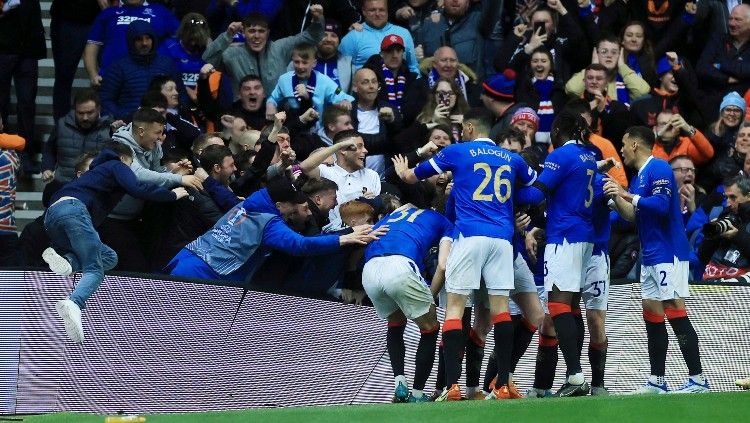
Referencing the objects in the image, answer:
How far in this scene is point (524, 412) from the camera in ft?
34.6

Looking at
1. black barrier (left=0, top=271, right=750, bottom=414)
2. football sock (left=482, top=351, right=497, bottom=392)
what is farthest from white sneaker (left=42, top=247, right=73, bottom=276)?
football sock (left=482, top=351, right=497, bottom=392)

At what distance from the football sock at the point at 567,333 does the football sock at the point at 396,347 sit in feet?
3.90

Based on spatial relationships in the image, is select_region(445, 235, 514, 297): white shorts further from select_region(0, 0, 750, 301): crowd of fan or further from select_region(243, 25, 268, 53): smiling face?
select_region(243, 25, 268, 53): smiling face

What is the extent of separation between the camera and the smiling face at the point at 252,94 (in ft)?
53.4

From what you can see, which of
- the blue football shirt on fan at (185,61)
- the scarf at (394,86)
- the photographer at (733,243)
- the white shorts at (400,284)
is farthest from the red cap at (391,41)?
the white shorts at (400,284)

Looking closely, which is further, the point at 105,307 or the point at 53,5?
the point at 53,5

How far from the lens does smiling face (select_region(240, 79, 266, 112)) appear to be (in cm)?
1628

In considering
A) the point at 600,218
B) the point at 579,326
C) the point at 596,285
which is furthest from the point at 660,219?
the point at 579,326

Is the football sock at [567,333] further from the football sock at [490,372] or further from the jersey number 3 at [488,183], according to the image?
the jersey number 3 at [488,183]

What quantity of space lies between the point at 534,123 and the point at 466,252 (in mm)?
3695

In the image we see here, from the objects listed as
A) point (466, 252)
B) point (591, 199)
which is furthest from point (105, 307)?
point (591, 199)

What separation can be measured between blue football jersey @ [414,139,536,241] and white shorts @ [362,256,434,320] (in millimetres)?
513

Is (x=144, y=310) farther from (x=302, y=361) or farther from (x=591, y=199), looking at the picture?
(x=591, y=199)

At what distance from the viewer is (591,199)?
41.3 feet
